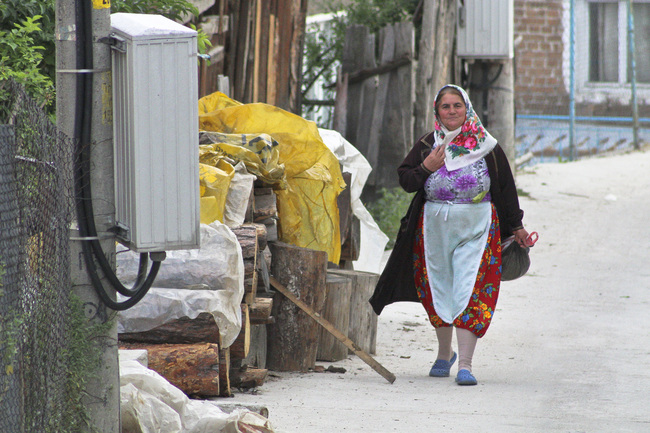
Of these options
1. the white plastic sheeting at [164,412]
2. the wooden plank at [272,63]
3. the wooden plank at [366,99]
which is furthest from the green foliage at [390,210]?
the white plastic sheeting at [164,412]

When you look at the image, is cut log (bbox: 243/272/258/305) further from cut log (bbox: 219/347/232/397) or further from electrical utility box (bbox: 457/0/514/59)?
electrical utility box (bbox: 457/0/514/59)

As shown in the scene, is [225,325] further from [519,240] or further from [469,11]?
[469,11]

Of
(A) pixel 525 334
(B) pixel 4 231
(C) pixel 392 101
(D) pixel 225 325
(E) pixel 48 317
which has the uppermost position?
(C) pixel 392 101

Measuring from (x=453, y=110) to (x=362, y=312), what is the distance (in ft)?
5.05

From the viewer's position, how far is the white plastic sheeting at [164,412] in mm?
3488

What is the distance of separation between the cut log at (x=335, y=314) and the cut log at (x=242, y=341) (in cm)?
103

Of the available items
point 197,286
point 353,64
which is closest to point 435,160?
point 197,286

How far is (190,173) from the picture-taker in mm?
3035

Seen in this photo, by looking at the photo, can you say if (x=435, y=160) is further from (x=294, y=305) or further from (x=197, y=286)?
(x=197, y=286)

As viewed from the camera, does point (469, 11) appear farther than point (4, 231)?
Yes

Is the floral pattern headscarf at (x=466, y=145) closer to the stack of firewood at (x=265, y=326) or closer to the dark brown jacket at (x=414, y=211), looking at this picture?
the dark brown jacket at (x=414, y=211)

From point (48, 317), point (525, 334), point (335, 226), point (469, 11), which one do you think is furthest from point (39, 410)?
point (469, 11)

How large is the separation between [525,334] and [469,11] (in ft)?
18.6

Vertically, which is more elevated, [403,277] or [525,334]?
[403,277]
